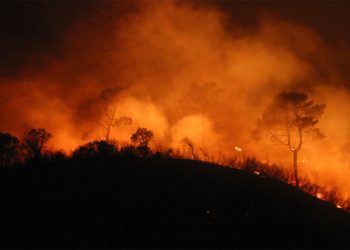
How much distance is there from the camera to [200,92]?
108 ft

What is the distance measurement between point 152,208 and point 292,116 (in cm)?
1940

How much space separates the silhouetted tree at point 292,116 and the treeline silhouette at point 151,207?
14616 millimetres

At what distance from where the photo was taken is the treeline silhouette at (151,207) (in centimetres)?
670

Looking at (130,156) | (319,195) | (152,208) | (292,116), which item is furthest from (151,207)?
(292,116)

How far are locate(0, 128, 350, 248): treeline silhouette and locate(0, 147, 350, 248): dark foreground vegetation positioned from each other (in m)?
0.02

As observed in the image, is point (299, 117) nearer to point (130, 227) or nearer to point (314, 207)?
point (314, 207)

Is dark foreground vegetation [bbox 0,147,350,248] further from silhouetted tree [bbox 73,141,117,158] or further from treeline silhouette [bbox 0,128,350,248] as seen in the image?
silhouetted tree [bbox 73,141,117,158]

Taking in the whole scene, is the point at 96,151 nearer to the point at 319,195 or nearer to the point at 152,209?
the point at 152,209

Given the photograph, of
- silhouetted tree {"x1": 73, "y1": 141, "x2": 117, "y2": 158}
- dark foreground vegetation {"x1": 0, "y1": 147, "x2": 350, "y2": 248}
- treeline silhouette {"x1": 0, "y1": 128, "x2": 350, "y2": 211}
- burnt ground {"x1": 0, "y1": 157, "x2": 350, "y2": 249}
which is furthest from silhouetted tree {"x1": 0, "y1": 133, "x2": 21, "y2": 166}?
burnt ground {"x1": 0, "y1": 157, "x2": 350, "y2": 249}

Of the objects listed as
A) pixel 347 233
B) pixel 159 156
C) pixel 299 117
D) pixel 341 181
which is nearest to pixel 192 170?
pixel 159 156

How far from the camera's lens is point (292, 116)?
24797mm

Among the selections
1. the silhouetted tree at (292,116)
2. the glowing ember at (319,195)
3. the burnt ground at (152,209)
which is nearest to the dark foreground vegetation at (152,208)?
the burnt ground at (152,209)

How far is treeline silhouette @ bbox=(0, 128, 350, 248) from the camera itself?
6.70 meters

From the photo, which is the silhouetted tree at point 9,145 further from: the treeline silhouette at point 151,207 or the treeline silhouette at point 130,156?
the treeline silhouette at point 151,207
